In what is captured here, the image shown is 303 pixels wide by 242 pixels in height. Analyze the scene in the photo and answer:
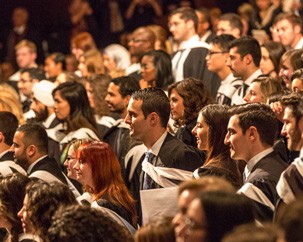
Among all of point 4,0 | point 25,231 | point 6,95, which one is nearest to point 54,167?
point 25,231

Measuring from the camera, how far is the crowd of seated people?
15.5 ft

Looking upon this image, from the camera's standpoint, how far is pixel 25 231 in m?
5.71

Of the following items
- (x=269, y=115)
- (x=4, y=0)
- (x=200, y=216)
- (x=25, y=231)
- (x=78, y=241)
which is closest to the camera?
(x=200, y=216)

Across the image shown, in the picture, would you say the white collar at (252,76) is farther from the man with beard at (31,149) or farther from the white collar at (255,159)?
the white collar at (255,159)

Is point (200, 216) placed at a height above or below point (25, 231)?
above

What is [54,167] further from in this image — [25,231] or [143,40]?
[143,40]

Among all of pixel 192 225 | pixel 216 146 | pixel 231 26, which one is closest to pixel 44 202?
pixel 216 146

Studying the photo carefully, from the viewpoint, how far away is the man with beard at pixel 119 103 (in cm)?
Result: 925

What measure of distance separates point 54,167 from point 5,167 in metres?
0.43

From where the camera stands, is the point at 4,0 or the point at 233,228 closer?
the point at 233,228

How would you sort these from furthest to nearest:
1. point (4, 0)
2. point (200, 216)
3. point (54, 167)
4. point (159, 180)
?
point (4, 0)
point (54, 167)
point (159, 180)
point (200, 216)

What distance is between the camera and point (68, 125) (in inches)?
378

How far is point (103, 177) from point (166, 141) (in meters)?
0.65

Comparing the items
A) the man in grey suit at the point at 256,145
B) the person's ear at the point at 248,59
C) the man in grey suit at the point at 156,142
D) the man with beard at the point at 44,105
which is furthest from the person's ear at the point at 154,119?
the man with beard at the point at 44,105
